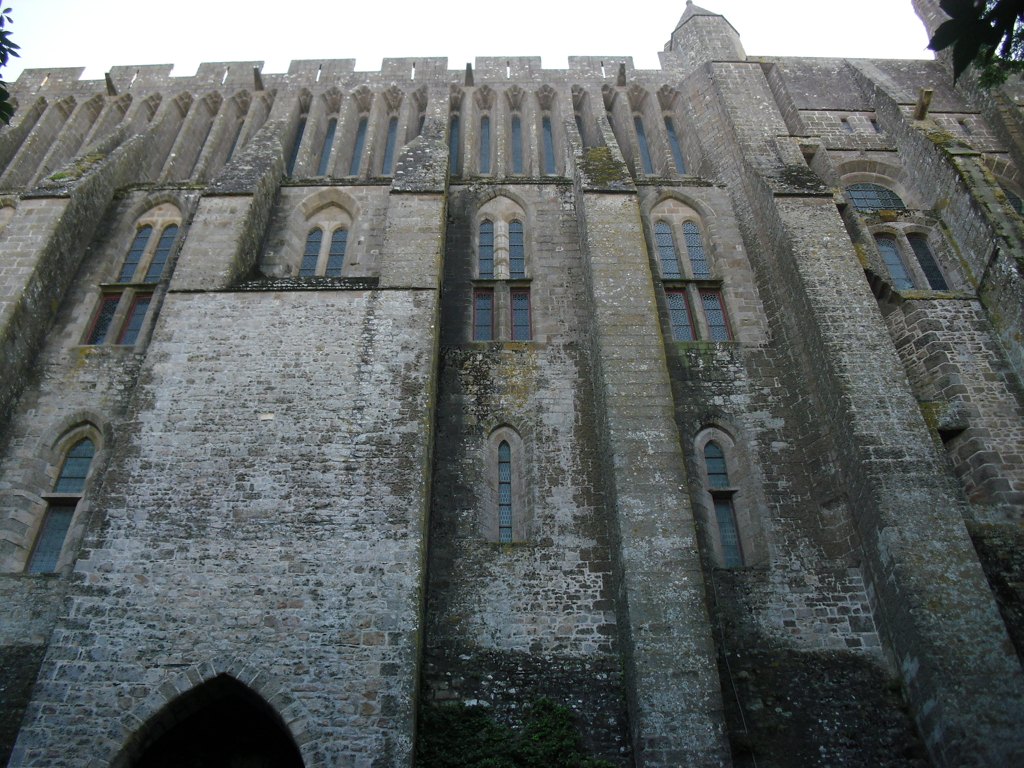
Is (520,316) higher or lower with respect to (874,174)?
lower

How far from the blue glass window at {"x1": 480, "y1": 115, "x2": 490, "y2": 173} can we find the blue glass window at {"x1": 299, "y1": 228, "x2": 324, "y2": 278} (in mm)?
4270

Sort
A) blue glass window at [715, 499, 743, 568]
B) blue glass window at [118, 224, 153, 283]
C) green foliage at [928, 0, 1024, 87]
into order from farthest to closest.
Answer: blue glass window at [118, 224, 153, 283], blue glass window at [715, 499, 743, 568], green foliage at [928, 0, 1024, 87]

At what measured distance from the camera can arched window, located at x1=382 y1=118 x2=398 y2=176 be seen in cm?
1720

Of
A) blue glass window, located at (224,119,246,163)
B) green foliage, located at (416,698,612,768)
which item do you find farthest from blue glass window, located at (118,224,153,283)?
green foliage, located at (416,698,612,768)

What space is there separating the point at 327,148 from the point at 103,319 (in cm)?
702

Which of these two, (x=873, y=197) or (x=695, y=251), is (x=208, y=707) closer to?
(x=695, y=251)

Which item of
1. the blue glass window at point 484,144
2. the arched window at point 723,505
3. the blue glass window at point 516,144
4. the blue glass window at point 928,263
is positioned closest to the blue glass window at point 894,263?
the blue glass window at point 928,263

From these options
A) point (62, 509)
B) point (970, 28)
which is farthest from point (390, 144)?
point (970, 28)

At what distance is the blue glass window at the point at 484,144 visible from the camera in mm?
17242

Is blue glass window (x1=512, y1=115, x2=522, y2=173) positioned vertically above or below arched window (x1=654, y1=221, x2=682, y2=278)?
above

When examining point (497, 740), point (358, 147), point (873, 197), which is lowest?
point (497, 740)

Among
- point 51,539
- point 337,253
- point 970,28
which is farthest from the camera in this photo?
point 337,253

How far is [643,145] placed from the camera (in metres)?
17.8

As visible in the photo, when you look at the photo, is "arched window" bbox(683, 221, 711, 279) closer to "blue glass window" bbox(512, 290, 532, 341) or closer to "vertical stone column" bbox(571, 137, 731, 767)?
"vertical stone column" bbox(571, 137, 731, 767)
